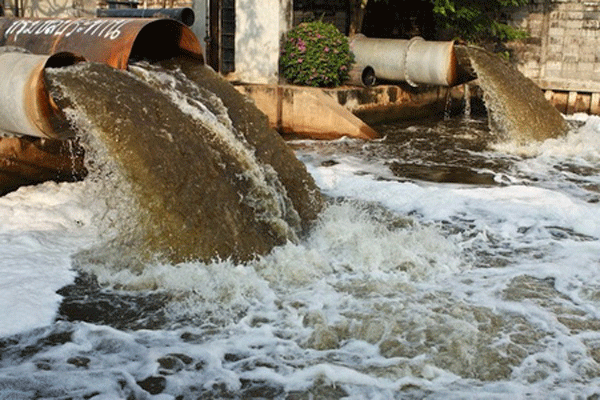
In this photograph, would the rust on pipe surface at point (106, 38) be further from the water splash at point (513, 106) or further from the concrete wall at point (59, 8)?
the concrete wall at point (59, 8)

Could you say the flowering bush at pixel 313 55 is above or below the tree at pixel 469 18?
below

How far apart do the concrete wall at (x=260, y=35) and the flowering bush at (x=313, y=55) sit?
0.63 ft

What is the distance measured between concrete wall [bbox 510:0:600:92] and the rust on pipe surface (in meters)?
9.94

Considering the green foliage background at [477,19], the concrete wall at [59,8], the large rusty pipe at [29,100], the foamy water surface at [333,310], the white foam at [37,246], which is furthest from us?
the concrete wall at [59,8]

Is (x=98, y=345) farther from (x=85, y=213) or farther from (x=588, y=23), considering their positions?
(x=588, y=23)

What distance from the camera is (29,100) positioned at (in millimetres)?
5531

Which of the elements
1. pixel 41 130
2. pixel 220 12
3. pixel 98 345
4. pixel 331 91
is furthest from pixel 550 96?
pixel 98 345

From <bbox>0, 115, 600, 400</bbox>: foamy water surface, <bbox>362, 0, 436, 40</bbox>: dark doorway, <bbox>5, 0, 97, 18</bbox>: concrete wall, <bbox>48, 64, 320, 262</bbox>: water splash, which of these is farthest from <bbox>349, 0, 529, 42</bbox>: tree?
<bbox>48, 64, 320, 262</bbox>: water splash

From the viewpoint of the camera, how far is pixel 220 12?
1242 centimetres

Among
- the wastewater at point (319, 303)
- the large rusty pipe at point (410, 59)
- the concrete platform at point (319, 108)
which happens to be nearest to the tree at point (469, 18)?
the large rusty pipe at point (410, 59)

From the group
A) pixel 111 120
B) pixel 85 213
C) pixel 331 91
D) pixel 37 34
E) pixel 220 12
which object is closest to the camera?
pixel 111 120

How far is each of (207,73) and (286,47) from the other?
5176 mm

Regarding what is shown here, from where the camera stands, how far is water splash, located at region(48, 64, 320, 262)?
17.2 ft

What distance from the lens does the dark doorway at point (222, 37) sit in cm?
1238
